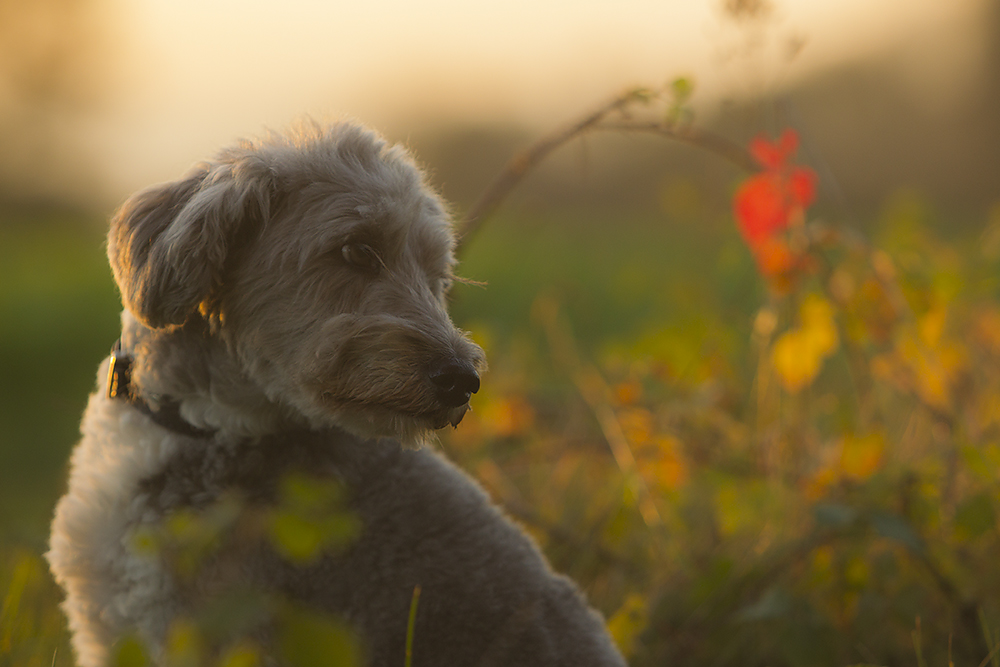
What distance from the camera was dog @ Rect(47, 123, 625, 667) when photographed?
2223 millimetres

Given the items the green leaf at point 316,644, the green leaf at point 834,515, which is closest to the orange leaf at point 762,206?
the green leaf at point 834,515

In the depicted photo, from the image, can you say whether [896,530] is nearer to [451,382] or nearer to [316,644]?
[451,382]

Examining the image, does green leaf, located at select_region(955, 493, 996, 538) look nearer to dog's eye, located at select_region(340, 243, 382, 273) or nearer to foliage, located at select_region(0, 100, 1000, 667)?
foliage, located at select_region(0, 100, 1000, 667)

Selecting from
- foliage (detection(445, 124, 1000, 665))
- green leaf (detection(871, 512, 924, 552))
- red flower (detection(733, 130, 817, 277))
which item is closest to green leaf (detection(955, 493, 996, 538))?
foliage (detection(445, 124, 1000, 665))

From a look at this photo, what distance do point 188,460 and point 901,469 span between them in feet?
9.79

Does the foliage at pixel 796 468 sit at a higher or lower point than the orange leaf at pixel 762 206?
lower

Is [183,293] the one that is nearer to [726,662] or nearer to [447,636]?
[447,636]

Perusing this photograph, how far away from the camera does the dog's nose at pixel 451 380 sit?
2.21 m

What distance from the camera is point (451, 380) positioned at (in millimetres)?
2221

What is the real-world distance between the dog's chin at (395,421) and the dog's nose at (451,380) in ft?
0.13

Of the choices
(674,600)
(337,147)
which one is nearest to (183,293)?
(337,147)

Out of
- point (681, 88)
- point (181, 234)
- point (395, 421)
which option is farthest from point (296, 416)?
point (681, 88)

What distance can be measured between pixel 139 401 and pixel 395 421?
807mm

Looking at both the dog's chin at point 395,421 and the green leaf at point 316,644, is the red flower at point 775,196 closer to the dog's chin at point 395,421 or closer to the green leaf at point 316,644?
the dog's chin at point 395,421
